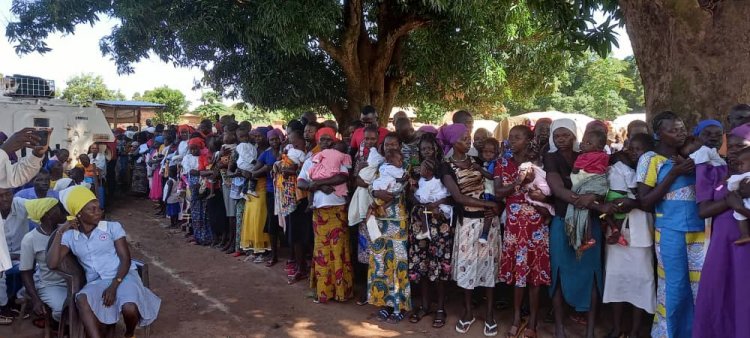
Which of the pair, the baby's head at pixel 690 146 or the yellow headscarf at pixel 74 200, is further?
the yellow headscarf at pixel 74 200

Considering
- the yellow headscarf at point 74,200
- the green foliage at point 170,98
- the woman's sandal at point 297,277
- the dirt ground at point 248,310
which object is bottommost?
the dirt ground at point 248,310

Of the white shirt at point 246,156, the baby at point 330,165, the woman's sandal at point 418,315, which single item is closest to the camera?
the woman's sandal at point 418,315

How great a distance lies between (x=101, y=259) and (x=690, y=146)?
443 cm

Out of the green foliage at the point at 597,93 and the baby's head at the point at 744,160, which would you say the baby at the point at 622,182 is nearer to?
the baby's head at the point at 744,160

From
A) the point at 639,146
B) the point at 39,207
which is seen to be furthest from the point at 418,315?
the point at 39,207

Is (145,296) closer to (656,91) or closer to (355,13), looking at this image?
(656,91)

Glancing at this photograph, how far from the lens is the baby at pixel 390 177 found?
4.82 m

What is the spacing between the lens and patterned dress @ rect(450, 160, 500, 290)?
4.61 metres

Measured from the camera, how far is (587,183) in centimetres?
414

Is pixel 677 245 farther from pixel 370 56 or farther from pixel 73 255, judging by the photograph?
pixel 370 56

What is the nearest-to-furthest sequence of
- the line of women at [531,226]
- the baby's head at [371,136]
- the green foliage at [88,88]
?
the line of women at [531,226] → the baby's head at [371,136] → the green foliage at [88,88]

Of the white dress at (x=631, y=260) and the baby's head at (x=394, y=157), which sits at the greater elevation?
the baby's head at (x=394, y=157)

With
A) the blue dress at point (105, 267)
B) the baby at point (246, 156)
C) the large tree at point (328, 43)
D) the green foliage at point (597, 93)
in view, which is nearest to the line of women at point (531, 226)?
the baby at point (246, 156)

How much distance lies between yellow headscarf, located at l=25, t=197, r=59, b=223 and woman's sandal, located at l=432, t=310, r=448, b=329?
135 inches
